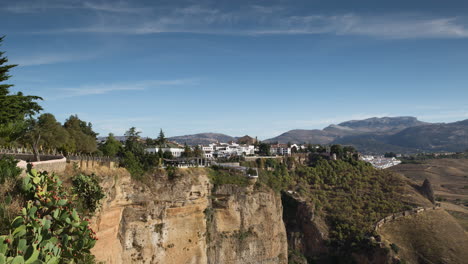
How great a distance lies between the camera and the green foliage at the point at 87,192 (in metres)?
17.8

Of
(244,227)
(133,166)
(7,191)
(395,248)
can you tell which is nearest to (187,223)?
(133,166)

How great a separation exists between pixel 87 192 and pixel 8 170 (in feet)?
19.3

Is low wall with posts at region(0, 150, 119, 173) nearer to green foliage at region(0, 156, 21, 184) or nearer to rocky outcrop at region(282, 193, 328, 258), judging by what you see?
green foliage at region(0, 156, 21, 184)

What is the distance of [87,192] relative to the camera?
59.0 ft

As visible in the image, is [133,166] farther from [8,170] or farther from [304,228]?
[304,228]

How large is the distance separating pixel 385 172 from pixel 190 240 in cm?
4499

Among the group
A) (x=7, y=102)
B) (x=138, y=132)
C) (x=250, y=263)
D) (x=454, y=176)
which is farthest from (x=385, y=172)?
(x=454, y=176)

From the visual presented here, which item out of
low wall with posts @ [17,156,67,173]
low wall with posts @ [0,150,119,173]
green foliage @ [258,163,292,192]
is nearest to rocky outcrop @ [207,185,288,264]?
low wall with posts @ [0,150,119,173]

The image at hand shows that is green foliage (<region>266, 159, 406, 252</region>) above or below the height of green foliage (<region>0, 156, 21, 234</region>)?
below

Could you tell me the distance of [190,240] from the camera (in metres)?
28.4

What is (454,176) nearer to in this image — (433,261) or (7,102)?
(433,261)

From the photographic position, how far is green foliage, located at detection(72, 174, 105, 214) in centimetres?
1778

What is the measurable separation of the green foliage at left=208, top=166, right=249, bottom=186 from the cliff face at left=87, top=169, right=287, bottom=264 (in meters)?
0.71

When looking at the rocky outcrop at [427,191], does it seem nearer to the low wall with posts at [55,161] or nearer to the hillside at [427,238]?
the hillside at [427,238]
